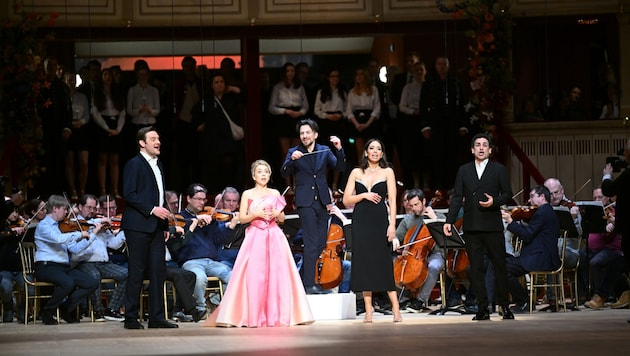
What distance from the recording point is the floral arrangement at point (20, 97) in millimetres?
13125

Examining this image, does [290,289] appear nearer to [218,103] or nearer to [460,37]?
[218,103]

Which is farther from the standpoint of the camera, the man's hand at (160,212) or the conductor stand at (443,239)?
the conductor stand at (443,239)

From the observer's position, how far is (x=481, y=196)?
9.41 meters

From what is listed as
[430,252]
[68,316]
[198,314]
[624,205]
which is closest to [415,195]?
[430,252]

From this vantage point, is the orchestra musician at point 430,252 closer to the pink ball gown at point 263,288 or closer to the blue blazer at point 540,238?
the blue blazer at point 540,238

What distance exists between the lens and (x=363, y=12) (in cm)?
1478

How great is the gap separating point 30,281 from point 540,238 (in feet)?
14.5

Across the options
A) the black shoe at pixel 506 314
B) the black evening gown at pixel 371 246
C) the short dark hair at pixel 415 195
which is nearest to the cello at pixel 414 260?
the short dark hair at pixel 415 195

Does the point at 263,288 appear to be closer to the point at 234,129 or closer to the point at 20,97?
the point at 234,129

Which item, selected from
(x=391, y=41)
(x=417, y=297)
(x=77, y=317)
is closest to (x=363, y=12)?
(x=391, y=41)

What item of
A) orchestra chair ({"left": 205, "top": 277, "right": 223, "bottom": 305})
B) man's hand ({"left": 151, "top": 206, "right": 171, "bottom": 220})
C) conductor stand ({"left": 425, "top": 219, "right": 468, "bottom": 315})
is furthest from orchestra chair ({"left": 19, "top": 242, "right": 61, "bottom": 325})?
conductor stand ({"left": 425, "top": 219, "right": 468, "bottom": 315})

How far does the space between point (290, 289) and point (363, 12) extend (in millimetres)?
6182

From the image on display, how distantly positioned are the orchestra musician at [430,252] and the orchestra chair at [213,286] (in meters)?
1.65

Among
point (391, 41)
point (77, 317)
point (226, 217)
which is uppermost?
point (391, 41)
